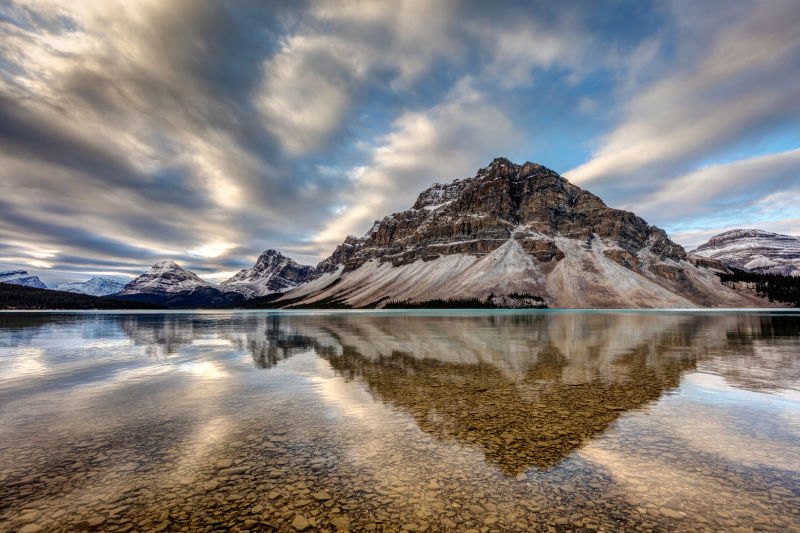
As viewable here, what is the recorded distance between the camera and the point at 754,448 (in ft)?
39.3

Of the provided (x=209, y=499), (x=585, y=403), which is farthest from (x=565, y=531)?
(x=585, y=403)

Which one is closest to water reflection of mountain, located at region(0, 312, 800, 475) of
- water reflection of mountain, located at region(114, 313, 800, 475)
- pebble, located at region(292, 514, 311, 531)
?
water reflection of mountain, located at region(114, 313, 800, 475)

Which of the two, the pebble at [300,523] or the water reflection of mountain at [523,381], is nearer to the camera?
the pebble at [300,523]

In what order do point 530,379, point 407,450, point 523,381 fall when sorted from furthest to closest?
point 530,379, point 523,381, point 407,450

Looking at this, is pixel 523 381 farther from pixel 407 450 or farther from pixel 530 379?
pixel 407 450

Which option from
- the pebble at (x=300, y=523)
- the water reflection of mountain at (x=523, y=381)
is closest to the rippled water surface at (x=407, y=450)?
the pebble at (x=300, y=523)

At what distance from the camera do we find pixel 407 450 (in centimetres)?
1204

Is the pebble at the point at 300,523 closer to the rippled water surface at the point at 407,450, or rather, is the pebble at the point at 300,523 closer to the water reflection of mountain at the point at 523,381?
the rippled water surface at the point at 407,450

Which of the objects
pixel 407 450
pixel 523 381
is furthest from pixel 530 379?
pixel 407 450

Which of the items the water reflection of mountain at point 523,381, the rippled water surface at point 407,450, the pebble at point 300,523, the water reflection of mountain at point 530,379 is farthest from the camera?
the water reflection of mountain at point 530,379

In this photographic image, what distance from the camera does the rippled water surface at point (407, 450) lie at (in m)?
8.38

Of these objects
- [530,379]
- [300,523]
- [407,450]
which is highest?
[300,523]

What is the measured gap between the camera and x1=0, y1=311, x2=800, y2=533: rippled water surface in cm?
838

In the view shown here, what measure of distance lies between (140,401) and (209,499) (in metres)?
13.1
